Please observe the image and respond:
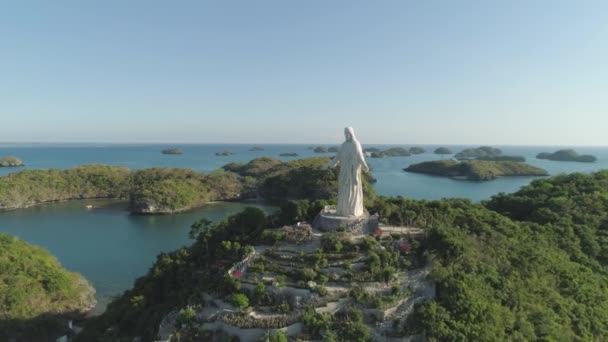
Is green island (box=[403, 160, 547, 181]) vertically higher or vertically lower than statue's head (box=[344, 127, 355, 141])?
lower

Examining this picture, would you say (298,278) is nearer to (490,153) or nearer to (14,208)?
(14,208)

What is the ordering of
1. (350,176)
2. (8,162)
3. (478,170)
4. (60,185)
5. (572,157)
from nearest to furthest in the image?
(350,176)
(60,185)
(478,170)
(8,162)
(572,157)

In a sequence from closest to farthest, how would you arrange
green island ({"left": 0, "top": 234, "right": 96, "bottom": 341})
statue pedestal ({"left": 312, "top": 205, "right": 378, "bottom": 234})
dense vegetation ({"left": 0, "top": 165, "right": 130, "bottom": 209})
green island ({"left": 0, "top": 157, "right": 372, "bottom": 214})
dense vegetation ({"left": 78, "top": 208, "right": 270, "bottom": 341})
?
dense vegetation ({"left": 78, "top": 208, "right": 270, "bottom": 341}) < statue pedestal ({"left": 312, "top": 205, "right": 378, "bottom": 234}) < green island ({"left": 0, "top": 234, "right": 96, "bottom": 341}) < green island ({"left": 0, "top": 157, "right": 372, "bottom": 214}) < dense vegetation ({"left": 0, "top": 165, "right": 130, "bottom": 209})

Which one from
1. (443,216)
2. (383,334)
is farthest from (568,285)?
(383,334)

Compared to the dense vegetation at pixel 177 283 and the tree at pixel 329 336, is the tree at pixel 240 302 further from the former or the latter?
the tree at pixel 329 336

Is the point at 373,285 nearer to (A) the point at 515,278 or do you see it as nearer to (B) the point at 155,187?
(A) the point at 515,278

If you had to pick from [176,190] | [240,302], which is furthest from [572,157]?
[240,302]

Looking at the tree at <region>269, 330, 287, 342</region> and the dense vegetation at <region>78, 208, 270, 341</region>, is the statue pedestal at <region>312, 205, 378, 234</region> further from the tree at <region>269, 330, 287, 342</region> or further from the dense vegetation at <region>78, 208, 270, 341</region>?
the tree at <region>269, 330, 287, 342</region>

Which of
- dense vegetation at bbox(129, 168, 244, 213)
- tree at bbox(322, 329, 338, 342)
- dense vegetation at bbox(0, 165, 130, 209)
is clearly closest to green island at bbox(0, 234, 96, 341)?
tree at bbox(322, 329, 338, 342)
